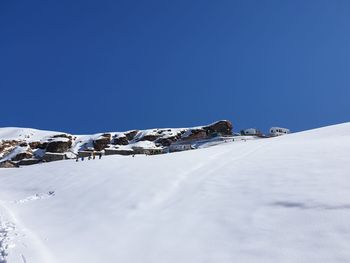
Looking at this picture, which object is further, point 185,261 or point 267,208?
point 267,208

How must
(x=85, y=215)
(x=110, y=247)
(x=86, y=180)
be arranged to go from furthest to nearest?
(x=86, y=180) → (x=85, y=215) → (x=110, y=247)

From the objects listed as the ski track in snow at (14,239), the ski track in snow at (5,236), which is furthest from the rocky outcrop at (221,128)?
the ski track in snow at (5,236)

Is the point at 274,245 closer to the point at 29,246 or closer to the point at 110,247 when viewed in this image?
the point at 110,247

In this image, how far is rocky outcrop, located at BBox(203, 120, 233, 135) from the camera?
8394cm

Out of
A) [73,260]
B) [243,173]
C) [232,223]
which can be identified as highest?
[243,173]

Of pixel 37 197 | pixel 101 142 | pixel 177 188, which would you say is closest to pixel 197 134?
pixel 101 142

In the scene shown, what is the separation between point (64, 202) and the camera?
15164 millimetres

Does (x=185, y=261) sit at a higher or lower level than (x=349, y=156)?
lower

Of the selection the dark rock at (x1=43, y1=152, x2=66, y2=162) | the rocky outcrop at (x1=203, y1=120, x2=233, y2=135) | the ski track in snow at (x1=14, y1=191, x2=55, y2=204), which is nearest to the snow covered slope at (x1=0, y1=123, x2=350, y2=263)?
the ski track in snow at (x1=14, y1=191, x2=55, y2=204)

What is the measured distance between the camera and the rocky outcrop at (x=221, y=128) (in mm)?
83944

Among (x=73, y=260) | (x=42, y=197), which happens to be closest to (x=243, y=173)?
(x=73, y=260)

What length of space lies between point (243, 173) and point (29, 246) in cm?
770

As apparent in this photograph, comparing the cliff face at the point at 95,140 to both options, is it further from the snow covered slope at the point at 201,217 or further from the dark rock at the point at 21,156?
the snow covered slope at the point at 201,217

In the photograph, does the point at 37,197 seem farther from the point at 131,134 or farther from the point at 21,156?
the point at 131,134
